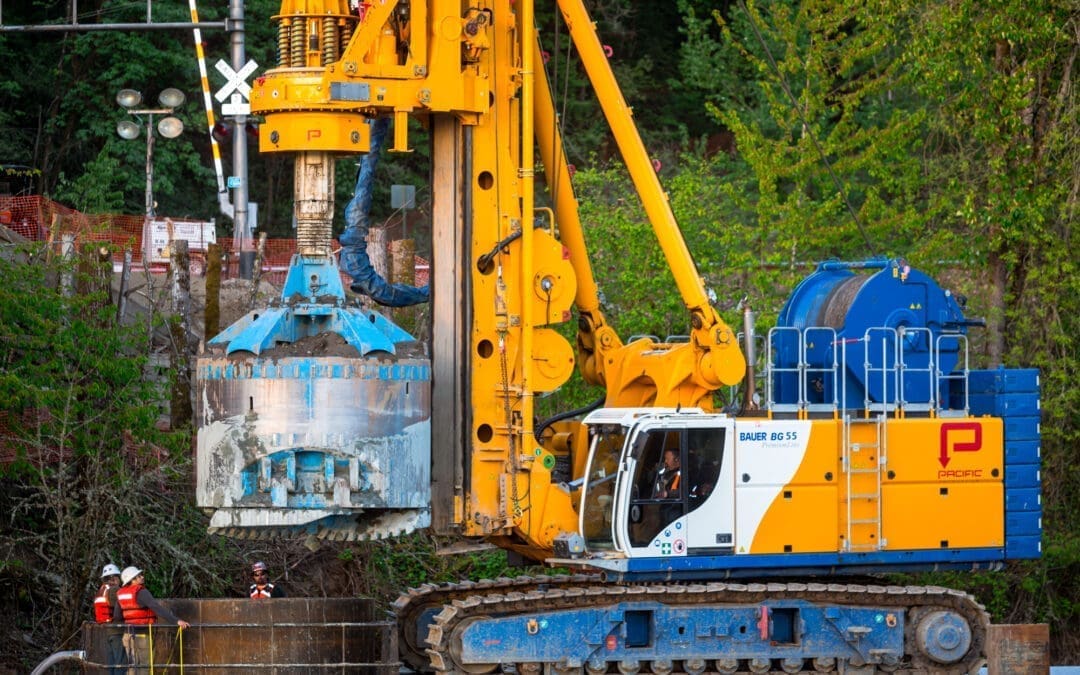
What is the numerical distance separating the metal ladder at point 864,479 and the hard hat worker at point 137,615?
5952mm

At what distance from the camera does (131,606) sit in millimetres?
16906

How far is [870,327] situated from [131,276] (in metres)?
12.1

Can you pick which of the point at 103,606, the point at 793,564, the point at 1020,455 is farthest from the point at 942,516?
the point at 103,606

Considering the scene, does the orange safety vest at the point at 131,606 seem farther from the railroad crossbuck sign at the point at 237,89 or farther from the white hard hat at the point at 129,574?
the railroad crossbuck sign at the point at 237,89

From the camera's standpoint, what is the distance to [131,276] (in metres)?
25.6

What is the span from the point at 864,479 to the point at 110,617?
275 inches

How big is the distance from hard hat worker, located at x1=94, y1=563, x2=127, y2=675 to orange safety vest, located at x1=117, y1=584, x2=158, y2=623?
16 cm

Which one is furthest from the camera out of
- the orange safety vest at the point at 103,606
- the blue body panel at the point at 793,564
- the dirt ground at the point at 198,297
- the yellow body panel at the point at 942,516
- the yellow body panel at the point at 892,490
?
the dirt ground at the point at 198,297

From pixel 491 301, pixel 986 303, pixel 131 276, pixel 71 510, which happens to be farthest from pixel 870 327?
pixel 131 276

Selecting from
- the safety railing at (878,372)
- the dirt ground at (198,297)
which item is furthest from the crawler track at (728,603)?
the dirt ground at (198,297)

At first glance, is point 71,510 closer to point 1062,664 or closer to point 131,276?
point 131,276

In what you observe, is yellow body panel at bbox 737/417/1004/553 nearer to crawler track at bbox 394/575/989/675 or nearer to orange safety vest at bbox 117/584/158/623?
crawler track at bbox 394/575/989/675

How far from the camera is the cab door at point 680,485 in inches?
639

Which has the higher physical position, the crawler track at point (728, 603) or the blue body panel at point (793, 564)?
the blue body panel at point (793, 564)
